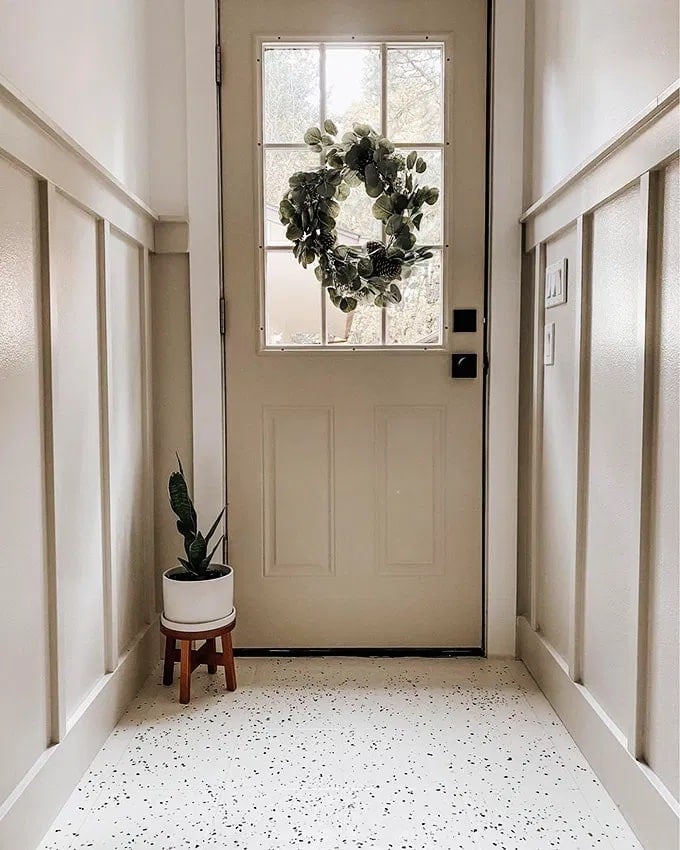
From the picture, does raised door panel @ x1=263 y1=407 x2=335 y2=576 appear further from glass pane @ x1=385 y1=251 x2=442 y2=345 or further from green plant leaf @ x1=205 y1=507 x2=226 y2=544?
glass pane @ x1=385 y1=251 x2=442 y2=345

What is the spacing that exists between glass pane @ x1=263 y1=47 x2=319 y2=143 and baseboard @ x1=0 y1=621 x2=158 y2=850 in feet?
5.84

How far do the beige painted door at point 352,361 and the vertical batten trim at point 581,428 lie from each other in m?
0.74

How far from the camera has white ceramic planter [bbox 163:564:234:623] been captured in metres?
2.48

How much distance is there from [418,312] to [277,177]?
68 cm

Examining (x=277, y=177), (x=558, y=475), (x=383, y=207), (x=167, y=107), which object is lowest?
(x=558, y=475)

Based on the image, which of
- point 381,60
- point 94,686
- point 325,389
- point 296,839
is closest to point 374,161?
point 381,60

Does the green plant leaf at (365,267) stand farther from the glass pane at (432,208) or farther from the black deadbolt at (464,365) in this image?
the black deadbolt at (464,365)

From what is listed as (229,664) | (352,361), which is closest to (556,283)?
(352,361)

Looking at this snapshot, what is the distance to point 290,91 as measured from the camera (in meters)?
2.79

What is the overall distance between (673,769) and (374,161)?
1880 mm

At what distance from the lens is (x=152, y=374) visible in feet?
9.26

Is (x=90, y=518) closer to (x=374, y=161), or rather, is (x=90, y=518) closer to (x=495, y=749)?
(x=495, y=749)

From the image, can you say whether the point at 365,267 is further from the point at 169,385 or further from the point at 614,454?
the point at 614,454

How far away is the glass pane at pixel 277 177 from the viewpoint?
9.23 ft
